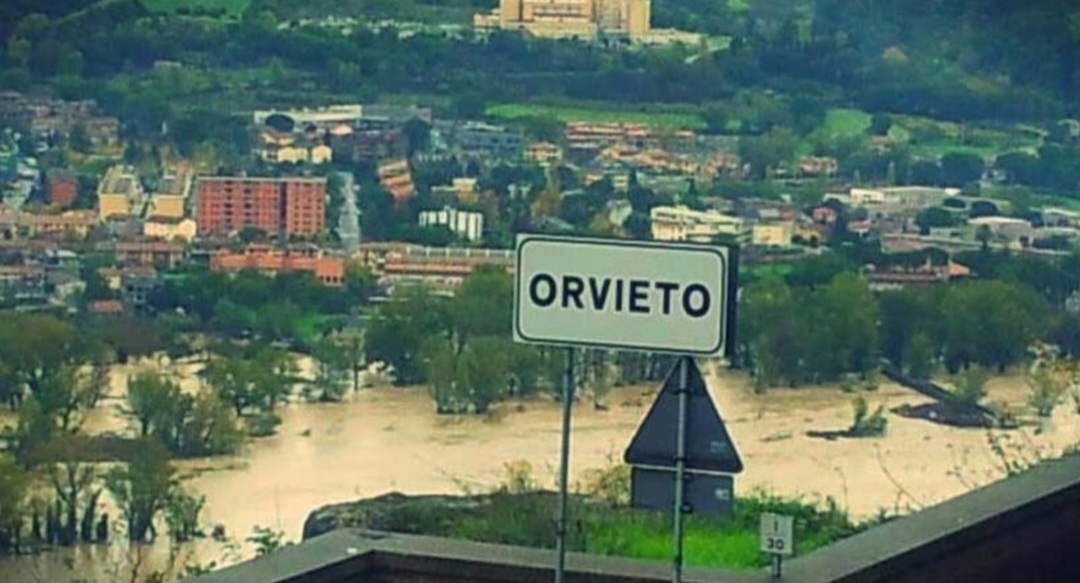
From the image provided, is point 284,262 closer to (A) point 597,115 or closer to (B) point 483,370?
(B) point 483,370

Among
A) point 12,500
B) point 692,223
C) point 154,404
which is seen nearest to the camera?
point 12,500

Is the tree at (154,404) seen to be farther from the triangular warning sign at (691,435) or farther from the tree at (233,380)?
the triangular warning sign at (691,435)

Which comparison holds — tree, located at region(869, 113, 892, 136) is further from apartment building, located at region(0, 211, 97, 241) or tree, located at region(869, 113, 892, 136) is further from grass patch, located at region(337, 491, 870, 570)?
apartment building, located at region(0, 211, 97, 241)

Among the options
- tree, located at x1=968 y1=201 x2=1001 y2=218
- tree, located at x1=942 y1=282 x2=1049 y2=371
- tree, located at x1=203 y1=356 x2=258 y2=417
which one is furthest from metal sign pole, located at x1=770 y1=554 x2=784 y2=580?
tree, located at x1=968 y1=201 x2=1001 y2=218

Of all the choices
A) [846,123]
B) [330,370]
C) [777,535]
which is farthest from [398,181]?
[777,535]

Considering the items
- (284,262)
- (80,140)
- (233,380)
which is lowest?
(233,380)

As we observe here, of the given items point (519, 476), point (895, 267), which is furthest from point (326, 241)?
point (895, 267)

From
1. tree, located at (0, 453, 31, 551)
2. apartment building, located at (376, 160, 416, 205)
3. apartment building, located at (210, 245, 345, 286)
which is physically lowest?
tree, located at (0, 453, 31, 551)

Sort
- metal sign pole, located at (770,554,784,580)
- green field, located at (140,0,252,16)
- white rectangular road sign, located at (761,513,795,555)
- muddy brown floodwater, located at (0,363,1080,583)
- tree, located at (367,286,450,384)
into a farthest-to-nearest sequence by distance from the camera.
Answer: green field, located at (140,0,252,16), tree, located at (367,286,450,384), muddy brown floodwater, located at (0,363,1080,583), white rectangular road sign, located at (761,513,795,555), metal sign pole, located at (770,554,784,580)
